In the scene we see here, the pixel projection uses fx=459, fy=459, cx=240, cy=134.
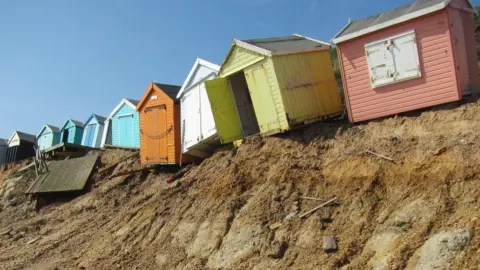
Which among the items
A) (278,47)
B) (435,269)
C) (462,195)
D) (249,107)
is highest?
(278,47)

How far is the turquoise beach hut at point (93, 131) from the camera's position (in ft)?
98.1

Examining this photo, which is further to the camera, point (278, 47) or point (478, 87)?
point (278, 47)

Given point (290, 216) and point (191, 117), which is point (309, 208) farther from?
point (191, 117)

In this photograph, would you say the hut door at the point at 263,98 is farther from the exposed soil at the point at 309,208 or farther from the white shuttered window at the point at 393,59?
the white shuttered window at the point at 393,59

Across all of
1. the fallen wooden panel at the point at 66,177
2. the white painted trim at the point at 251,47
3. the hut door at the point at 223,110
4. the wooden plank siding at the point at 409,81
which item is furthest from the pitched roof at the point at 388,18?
the fallen wooden panel at the point at 66,177

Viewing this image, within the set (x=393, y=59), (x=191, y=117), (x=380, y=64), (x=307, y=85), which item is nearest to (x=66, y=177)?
(x=191, y=117)

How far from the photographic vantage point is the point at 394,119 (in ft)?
39.3

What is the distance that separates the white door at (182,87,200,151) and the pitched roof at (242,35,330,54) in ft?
11.9

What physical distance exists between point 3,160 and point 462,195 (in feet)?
121

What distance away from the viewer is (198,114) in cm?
1709

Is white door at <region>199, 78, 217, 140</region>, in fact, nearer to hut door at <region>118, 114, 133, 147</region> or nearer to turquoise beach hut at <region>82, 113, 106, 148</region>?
hut door at <region>118, 114, 133, 147</region>

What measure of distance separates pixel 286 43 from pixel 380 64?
390cm

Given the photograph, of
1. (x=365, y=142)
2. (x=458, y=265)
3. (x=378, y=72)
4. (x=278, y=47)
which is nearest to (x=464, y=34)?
(x=378, y=72)

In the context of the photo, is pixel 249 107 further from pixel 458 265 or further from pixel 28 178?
pixel 28 178
